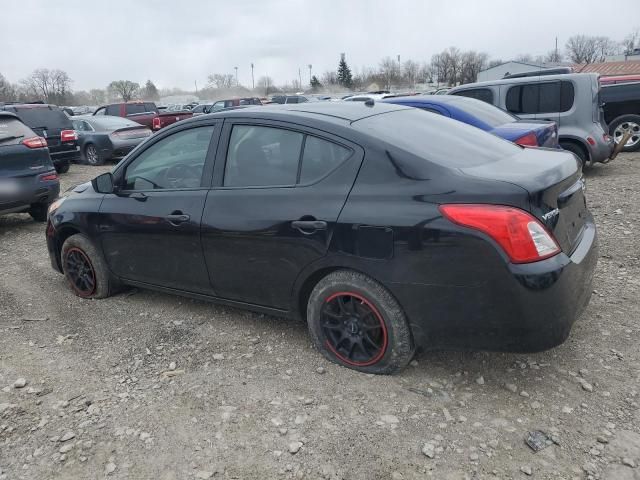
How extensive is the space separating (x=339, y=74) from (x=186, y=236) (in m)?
82.8

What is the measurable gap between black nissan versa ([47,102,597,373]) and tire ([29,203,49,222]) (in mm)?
3997

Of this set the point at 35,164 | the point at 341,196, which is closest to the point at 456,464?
the point at 341,196

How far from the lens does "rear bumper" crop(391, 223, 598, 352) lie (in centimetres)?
251

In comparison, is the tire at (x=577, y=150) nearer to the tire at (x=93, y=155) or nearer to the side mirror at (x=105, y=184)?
the side mirror at (x=105, y=184)

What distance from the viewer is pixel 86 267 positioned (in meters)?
4.46

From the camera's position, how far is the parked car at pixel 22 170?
6488mm

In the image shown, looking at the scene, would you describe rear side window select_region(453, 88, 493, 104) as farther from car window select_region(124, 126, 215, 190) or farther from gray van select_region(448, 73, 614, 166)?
car window select_region(124, 126, 215, 190)

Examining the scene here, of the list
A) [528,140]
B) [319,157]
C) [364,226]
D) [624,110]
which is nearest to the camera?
[364,226]

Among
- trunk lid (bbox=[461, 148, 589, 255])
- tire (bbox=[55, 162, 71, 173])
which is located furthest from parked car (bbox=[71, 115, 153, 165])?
trunk lid (bbox=[461, 148, 589, 255])

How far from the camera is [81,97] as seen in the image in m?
88.7

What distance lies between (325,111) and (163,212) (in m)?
1.34

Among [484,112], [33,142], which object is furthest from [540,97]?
[33,142]

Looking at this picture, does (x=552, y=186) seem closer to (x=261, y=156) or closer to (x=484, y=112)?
(x=261, y=156)

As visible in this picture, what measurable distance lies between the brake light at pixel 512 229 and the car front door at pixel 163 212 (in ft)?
5.95
